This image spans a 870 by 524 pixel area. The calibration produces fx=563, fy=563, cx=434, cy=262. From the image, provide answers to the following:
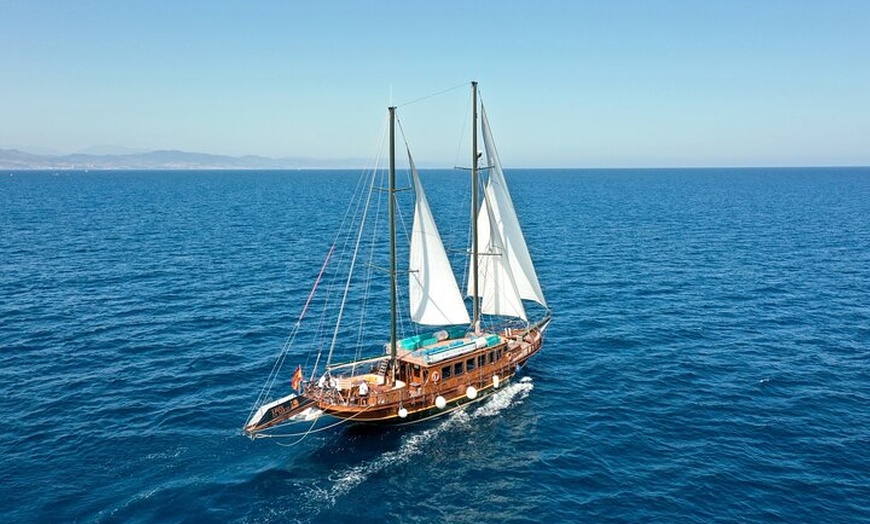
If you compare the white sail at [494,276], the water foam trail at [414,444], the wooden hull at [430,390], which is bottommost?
the water foam trail at [414,444]

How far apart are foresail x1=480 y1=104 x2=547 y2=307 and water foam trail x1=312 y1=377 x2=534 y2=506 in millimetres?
8170

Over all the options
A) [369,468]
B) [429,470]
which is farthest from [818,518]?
[369,468]

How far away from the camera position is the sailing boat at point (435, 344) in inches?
1470

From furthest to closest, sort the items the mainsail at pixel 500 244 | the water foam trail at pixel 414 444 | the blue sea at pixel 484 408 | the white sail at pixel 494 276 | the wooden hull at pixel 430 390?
the white sail at pixel 494 276 < the mainsail at pixel 500 244 < the wooden hull at pixel 430 390 < the water foam trail at pixel 414 444 < the blue sea at pixel 484 408

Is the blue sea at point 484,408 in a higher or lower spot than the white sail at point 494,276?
lower

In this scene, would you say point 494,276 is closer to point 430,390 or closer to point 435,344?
point 435,344

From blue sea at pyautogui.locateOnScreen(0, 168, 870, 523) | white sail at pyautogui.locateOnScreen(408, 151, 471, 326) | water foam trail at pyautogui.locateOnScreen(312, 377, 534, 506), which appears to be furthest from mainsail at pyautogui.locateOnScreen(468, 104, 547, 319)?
water foam trail at pyautogui.locateOnScreen(312, 377, 534, 506)

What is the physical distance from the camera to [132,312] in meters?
60.0

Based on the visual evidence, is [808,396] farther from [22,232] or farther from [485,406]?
[22,232]

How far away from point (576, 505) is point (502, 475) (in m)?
4.75

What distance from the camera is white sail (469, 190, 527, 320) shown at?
Answer: 48656 millimetres

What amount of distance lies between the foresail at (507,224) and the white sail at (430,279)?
691 cm

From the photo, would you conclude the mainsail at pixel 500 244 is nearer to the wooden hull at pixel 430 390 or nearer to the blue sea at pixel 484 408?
the wooden hull at pixel 430 390

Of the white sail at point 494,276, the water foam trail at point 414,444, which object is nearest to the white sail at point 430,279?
the white sail at point 494,276
